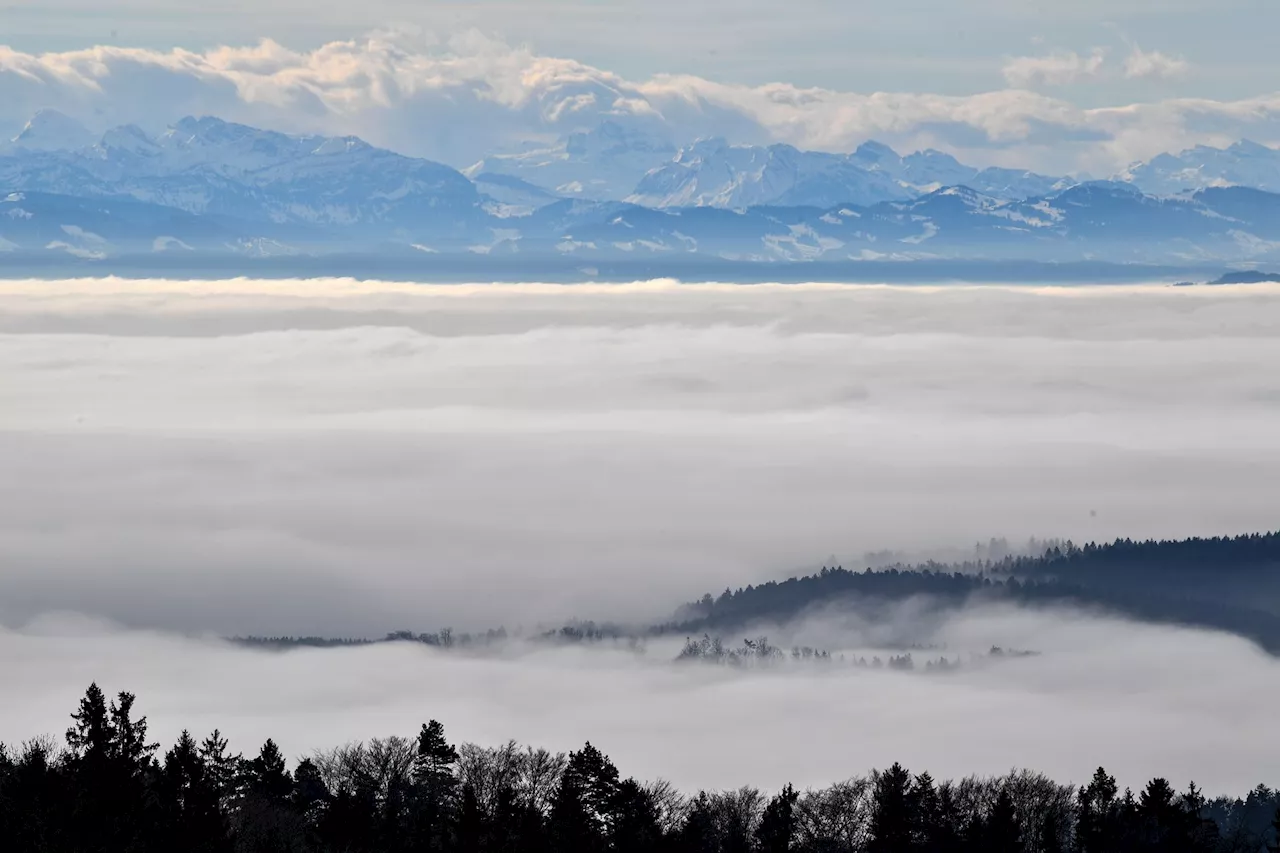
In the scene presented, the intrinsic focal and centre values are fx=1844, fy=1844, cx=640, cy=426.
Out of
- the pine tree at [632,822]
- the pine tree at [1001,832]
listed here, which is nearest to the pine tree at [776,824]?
the pine tree at [632,822]

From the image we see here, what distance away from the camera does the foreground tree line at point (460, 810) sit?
61562mm

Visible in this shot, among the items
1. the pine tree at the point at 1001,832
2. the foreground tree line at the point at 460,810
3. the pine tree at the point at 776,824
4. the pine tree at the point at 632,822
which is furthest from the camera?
the pine tree at the point at 776,824

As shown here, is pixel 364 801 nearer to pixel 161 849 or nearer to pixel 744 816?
pixel 161 849

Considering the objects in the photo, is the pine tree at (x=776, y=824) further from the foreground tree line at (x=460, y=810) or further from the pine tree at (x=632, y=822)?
the pine tree at (x=632, y=822)

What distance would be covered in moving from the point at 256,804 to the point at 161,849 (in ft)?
77.7

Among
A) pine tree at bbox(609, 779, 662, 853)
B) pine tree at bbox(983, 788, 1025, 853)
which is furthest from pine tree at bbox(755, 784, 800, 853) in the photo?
pine tree at bbox(983, 788, 1025, 853)

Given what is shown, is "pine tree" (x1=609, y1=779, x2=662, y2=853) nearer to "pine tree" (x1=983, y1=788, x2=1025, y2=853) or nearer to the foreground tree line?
the foreground tree line

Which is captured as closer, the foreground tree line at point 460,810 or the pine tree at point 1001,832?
the foreground tree line at point 460,810

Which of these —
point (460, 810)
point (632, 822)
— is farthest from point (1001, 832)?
point (460, 810)

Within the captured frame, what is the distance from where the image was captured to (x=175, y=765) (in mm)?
71125

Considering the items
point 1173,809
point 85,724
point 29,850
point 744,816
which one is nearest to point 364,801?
point 85,724

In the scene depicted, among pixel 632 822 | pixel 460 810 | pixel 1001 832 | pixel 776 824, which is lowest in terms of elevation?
pixel 1001 832

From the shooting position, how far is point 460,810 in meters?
78.2

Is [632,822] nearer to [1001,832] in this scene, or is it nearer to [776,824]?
[776,824]
